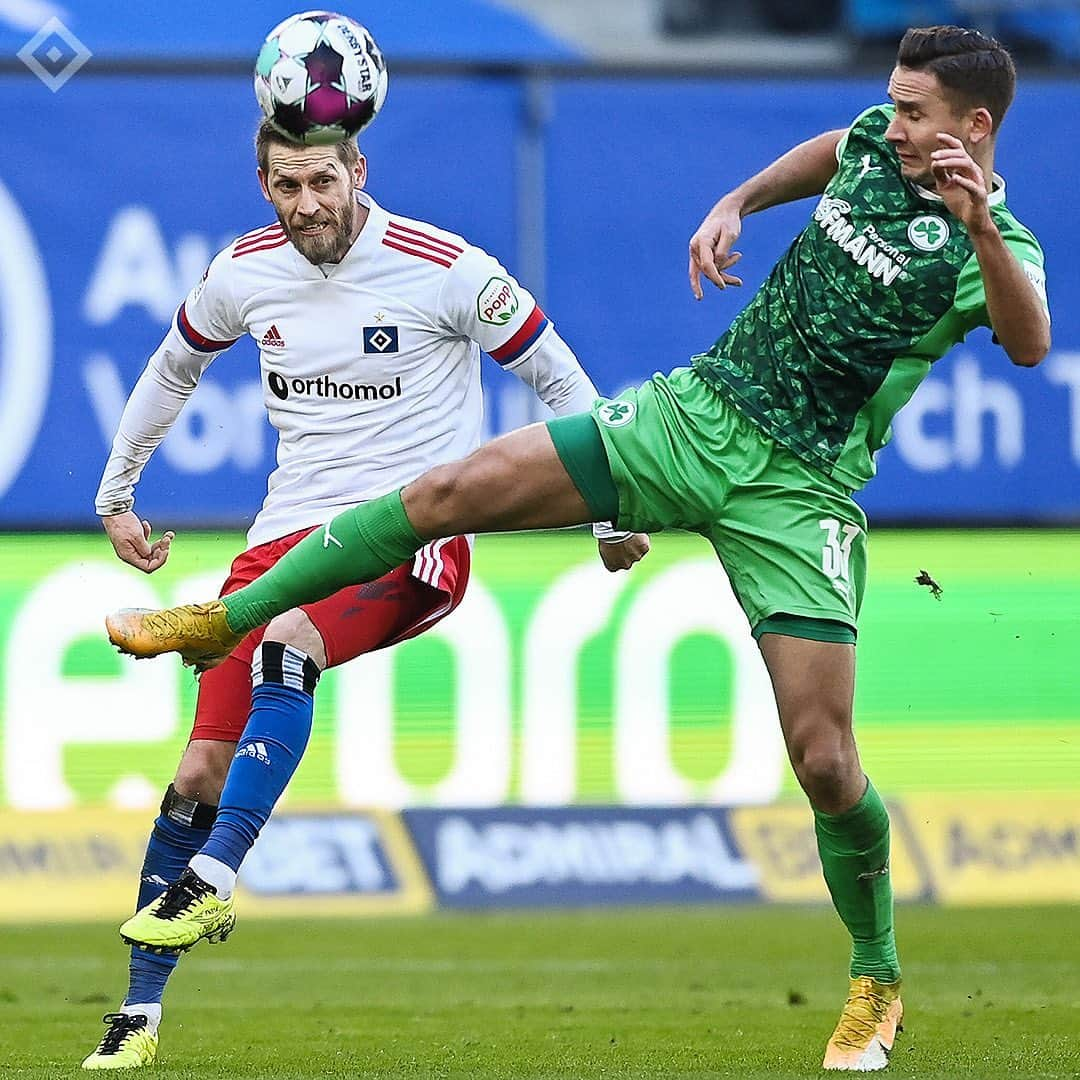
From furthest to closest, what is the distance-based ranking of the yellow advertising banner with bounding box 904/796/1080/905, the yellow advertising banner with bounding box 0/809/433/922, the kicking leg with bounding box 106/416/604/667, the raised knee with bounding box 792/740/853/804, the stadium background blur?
1. the yellow advertising banner with bounding box 904/796/1080/905
2. the stadium background blur
3. the yellow advertising banner with bounding box 0/809/433/922
4. the raised knee with bounding box 792/740/853/804
5. the kicking leg with bounding box 106/416/604/667

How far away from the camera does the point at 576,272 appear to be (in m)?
11.7

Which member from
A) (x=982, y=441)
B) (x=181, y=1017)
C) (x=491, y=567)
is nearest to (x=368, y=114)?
(x=181, y=1017)

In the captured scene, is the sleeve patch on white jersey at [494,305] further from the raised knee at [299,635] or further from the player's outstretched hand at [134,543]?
the player's outstretched hand at [134,543]

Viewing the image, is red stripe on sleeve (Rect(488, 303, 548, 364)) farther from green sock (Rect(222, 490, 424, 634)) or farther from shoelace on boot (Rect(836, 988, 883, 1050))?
shoelace on boot (Rect(836, 988, 883, 1050))

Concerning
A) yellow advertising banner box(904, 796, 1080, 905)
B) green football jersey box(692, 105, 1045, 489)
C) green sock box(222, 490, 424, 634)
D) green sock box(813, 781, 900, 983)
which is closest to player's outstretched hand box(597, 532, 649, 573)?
green football jersey box(692, 105, 1045, 489)

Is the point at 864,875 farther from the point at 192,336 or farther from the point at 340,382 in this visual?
the point at 192,336

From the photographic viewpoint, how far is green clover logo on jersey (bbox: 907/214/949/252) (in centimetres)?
557

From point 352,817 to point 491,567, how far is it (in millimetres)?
1391

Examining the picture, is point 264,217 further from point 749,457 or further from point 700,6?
point 700,6

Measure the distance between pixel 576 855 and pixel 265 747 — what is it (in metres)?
5.51

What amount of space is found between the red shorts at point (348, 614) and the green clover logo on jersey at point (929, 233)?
1546 millimetres

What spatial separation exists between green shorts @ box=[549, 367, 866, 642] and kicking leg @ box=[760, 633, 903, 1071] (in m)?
0.09

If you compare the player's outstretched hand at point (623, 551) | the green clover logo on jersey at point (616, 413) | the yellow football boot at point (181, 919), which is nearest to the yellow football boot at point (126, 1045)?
the yellow football boot at point (181, 919)

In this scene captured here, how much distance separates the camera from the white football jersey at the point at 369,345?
6.21 meters
